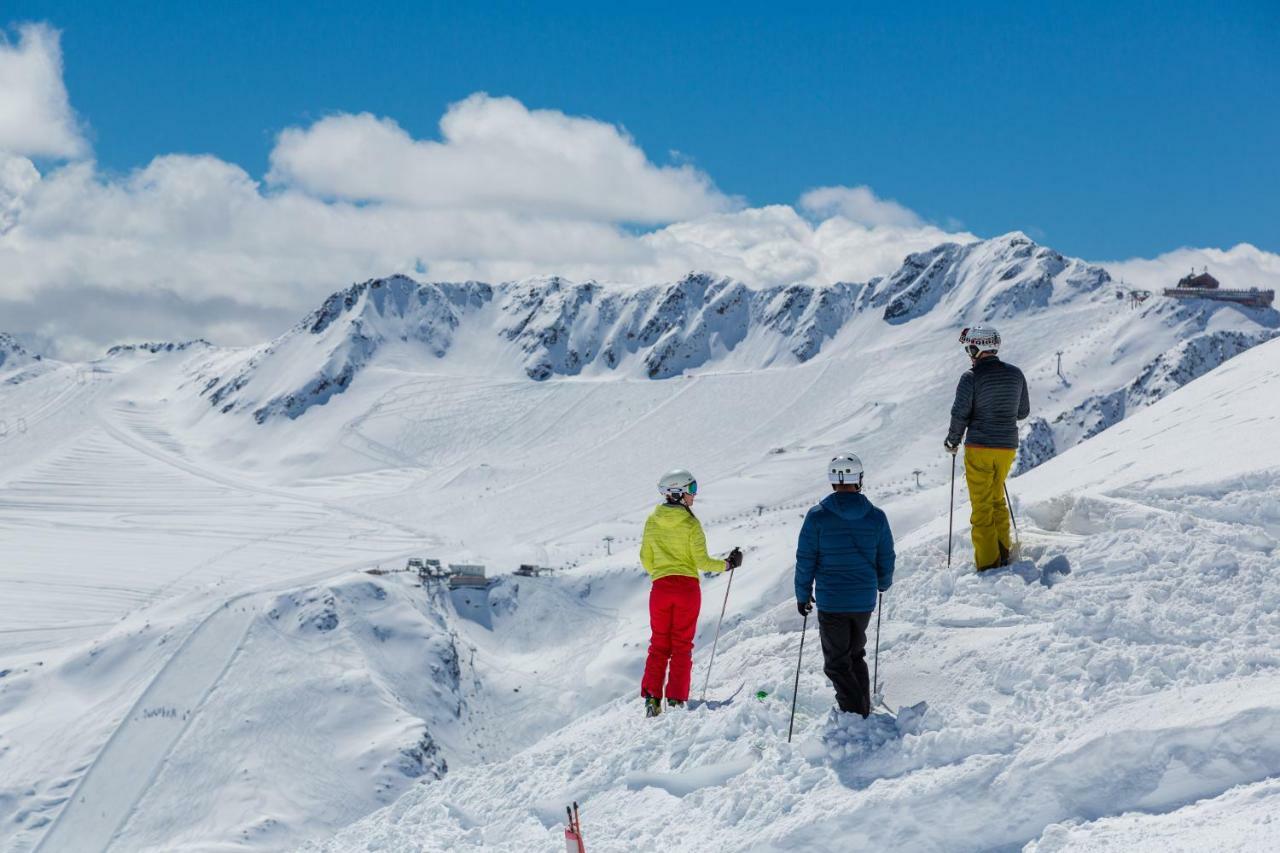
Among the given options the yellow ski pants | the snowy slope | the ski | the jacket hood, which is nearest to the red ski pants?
the ski

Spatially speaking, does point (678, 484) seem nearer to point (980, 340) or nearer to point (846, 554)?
point (846, 554)

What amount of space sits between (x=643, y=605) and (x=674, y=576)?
48.7 metres

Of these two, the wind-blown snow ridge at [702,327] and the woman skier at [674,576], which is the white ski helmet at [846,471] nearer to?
the woman skier at [674,576]

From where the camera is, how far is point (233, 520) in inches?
4289

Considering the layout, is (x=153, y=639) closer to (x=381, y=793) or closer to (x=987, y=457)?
(x=381, y=793)

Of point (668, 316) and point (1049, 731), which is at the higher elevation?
point (668, 316)

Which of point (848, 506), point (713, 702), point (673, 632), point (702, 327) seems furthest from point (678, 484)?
point (702, 327)

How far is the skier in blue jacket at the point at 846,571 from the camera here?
29.4ft

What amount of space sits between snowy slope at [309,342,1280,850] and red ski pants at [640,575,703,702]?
0.60 meters

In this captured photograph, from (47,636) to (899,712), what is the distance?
71.8m

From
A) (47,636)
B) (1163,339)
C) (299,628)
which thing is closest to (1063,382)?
(1163,339)

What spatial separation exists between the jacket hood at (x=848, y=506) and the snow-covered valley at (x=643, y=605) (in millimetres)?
1864

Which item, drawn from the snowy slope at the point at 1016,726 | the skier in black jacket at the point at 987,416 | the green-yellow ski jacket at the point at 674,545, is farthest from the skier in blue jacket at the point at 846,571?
the skier in black jacket at the point at 987,416

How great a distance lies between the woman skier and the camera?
10.9 meters
